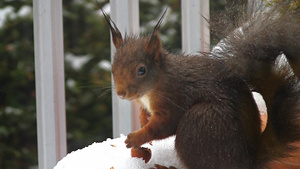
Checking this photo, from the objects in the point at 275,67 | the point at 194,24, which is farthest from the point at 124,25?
the point at 275,67

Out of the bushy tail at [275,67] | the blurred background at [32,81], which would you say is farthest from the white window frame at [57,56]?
the blurred background at [32,81]

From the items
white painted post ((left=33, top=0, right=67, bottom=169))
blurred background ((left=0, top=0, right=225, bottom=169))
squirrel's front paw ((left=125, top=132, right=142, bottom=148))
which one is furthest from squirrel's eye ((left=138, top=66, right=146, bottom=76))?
blurred background ((left=0, top=0, right=225, bottom=169))

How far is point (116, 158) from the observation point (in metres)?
0.85

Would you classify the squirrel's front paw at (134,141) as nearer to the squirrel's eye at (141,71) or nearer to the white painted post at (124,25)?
the squirrel's eye at (141,71)

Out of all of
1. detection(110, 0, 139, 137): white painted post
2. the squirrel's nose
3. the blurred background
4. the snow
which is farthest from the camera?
the blurred background

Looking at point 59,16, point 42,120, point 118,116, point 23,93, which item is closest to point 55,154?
point 42,120

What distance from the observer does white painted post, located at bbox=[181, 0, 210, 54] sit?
4.33 feet

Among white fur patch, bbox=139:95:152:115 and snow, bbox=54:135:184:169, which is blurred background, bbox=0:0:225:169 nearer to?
Answer: snow, bbox=54:135:184:169

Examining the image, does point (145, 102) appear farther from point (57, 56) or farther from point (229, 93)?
point (57, 56)

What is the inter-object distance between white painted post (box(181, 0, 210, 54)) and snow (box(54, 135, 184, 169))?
1.67 feet

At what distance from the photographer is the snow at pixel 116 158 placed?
81 centimetres

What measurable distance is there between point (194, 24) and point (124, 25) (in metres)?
0.22

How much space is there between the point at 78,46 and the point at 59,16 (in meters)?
1.35

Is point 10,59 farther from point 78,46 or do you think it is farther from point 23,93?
point 78,46
